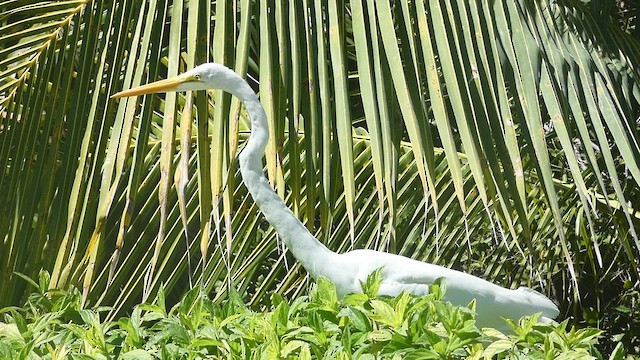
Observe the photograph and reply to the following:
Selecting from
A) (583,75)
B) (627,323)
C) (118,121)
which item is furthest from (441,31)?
(627,323)

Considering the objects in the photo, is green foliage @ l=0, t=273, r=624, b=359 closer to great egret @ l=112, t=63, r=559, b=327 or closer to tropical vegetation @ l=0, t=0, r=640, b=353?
tropical vegetation @ l=0, t=0, r=640, b=353

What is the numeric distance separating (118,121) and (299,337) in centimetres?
59

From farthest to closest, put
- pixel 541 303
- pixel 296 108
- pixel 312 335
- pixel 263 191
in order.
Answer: pixel 541 303, pixel 263 191, pixel 296 108, pixel 312 335

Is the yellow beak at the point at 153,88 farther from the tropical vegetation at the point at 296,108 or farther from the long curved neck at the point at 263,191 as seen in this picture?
the long curved neck at the point at 263,191

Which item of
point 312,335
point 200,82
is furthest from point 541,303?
point 312,335

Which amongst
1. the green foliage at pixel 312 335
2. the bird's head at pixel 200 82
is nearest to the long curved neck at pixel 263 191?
the bird's head at pixel 200 82

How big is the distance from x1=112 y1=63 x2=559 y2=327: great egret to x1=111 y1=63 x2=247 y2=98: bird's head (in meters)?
0.03

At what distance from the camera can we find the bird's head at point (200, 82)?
168cm

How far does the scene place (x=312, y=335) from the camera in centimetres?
126

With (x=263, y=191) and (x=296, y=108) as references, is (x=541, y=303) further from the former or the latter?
(x=296, y=108)

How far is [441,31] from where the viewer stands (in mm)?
1654

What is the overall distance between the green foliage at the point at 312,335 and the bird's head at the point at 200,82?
0.45 meters

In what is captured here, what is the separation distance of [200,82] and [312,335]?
71cm

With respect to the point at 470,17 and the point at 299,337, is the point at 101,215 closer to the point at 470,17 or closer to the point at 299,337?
the point at 299,337
